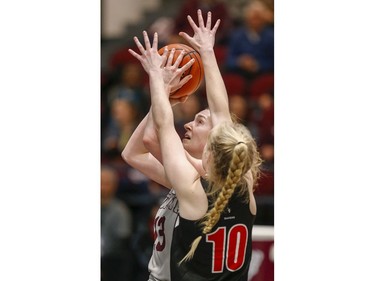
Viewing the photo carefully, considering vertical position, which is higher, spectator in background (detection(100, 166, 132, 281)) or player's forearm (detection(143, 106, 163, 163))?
player's forearm (detection(143, 106, 163, 163))

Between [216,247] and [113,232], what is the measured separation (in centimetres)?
124

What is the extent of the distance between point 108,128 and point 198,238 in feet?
4.38

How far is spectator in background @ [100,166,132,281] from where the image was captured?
4250 millimetres

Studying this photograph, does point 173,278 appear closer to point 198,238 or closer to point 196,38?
point 198,238

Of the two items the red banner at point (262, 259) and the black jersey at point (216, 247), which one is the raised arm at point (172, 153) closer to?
the black jersey at point (216, 247)

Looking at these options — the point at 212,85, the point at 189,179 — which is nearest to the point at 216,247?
the point at 189,179

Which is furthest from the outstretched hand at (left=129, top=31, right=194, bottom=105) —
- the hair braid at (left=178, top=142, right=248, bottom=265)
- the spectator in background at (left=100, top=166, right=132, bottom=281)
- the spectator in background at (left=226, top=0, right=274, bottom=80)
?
the spectator in background at (left=226, top=0, right=274, bottom=80)

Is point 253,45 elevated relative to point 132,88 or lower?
elevated

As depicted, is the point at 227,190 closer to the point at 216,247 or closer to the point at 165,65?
the point at 216,247

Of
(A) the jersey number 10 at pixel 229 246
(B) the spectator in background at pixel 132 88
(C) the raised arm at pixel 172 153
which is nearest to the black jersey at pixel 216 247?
(A) the jersey number 10 at pixel 229 246

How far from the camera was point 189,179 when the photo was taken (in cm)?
306

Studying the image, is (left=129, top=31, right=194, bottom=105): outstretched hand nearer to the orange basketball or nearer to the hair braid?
the orange basketball

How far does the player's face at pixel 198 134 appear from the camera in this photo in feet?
11.2
